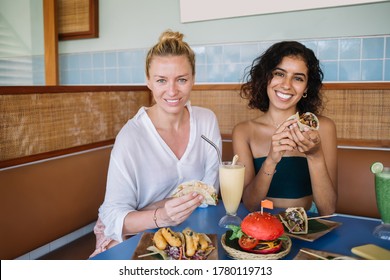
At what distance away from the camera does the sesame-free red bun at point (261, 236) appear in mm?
941

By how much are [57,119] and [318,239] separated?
131 cm

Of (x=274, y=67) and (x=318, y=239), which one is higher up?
(x=274, y=67)

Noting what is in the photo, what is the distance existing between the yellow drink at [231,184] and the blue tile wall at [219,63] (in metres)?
1.56

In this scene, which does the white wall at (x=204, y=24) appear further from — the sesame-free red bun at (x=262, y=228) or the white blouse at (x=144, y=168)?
the sesame-free red bun at (x=262, y=228)

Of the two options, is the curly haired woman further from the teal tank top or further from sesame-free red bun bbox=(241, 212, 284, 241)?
sesame-free red bun bbox=(241, 212, 284, 241)

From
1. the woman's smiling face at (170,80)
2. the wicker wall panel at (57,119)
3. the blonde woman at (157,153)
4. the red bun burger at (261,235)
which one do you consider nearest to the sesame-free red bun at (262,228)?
the red bun burger at (261,235)

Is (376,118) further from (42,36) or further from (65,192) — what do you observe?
(42,36)

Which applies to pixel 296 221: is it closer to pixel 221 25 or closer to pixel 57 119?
pixel 57 119

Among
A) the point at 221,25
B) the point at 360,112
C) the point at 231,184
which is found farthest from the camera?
the point at 221,25

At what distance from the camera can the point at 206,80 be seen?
297cm

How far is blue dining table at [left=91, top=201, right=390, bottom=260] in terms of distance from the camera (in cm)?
99

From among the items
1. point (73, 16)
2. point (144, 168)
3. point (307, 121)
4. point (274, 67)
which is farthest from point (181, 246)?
point (73, 16)

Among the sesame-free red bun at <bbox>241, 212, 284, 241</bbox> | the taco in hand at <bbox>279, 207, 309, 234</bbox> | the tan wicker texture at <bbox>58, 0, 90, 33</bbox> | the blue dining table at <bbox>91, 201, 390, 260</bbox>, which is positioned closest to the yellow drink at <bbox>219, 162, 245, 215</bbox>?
the blue dining table at <bbox>91, 201, 390, 260</bbox>

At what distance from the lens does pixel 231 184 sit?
125 cm
